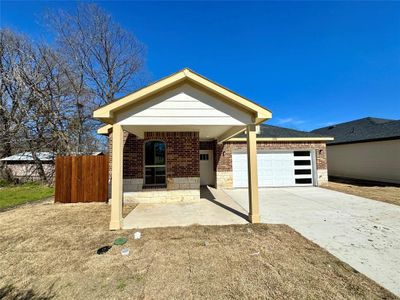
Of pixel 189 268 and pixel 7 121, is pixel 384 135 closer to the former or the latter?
pixel 189 268

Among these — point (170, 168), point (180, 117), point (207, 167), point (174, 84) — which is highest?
point (174, 84)

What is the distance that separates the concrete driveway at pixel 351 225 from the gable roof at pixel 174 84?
319 centimetres

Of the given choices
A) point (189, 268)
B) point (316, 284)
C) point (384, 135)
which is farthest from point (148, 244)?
point (384, 135)

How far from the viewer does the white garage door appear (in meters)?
11.7

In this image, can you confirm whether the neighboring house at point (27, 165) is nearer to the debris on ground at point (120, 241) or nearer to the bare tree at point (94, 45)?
the bare tree at point (94, 45)

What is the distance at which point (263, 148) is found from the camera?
1192 cm

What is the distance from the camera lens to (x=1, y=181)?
48.7 feet

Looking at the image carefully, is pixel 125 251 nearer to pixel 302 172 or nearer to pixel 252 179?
pixel 252 179

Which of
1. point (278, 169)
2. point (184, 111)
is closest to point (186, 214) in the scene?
point (184, 111)

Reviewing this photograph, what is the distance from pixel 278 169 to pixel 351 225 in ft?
22.1

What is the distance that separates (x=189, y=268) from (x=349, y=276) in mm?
2463

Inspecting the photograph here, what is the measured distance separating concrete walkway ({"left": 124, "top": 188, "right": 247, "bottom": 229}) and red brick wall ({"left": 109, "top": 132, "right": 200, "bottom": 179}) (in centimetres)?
134

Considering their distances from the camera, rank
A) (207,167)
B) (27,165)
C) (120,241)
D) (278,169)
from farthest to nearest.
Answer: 1. (27,165)
2. (207,167)
3. (278,169)
4. (120,241)

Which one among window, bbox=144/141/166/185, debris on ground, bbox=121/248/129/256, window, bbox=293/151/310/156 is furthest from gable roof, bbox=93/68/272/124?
window, bbox=293/151/310/156
